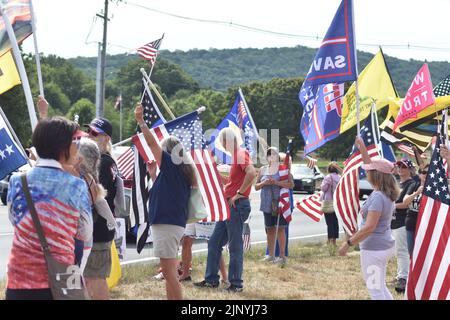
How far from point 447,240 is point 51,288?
3782 mm

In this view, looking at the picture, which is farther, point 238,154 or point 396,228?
A: point 396,228

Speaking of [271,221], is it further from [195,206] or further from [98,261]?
[98,261]

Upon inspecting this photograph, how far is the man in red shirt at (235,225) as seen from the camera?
27.0 ft

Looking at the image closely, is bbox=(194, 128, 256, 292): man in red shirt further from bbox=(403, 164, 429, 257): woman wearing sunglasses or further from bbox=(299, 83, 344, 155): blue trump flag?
bbox=(299, 83, 344, 155): blue trump flag

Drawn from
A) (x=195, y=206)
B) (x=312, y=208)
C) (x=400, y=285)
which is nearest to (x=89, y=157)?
(x=195, y=206)

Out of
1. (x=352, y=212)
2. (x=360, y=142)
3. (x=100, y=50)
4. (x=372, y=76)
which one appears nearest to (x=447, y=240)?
(x=360, y=142)

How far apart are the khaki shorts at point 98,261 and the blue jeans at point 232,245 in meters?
2.41

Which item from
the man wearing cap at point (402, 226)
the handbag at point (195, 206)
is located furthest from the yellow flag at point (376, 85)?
the handbag at point (195, 206)

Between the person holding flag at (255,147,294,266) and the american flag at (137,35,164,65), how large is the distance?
3867 mm

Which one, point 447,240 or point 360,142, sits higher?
point 360,142

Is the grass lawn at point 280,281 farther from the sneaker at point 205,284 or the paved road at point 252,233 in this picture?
the paved road at point 252,233

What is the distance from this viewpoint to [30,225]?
3.81 m
